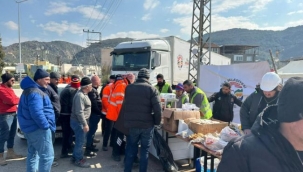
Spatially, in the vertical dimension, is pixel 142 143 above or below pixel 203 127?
below

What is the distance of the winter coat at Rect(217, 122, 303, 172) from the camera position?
3.04ft

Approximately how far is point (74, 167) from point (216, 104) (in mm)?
3361

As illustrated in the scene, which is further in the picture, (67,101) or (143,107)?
(67,101)

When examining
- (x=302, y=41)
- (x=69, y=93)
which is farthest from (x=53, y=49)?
(x=69, y=93)

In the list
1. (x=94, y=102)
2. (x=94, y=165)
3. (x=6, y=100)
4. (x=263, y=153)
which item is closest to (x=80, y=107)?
(x=94, y=102)

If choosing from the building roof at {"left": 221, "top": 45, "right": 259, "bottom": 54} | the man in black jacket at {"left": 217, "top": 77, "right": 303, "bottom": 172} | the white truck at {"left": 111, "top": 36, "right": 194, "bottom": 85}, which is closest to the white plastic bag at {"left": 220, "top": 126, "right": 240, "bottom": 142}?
the man in black jacket at {"left": 217, "top": 77, "right": 303, "bottom": 172}

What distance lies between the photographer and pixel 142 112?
12.2 ft

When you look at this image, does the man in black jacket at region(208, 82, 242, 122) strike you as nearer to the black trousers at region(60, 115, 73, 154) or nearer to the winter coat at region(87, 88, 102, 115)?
the winter coat at region(87, 88, 102, 115)

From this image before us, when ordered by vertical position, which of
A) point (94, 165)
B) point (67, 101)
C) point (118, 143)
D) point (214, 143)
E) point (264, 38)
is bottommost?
point (94, 165)

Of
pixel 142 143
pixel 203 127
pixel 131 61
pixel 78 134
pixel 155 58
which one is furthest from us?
pixel 131 61

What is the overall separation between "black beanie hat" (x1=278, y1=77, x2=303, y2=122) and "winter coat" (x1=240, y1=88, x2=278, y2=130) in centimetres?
248

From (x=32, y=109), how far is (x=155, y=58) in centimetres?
681

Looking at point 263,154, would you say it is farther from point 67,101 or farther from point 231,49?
point 231,49

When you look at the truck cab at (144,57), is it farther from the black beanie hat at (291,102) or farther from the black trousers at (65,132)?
the black beanie hat at (291,102)
